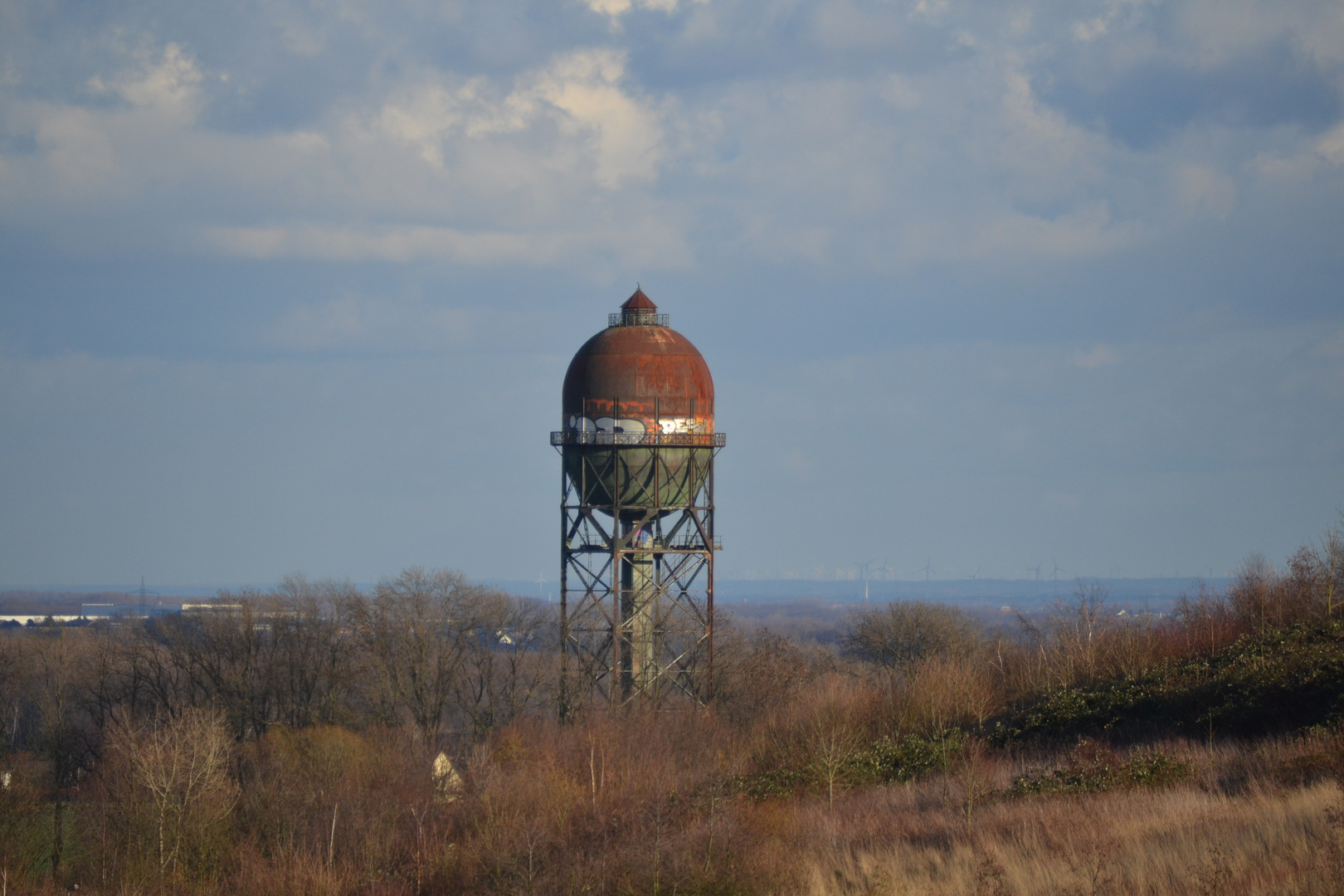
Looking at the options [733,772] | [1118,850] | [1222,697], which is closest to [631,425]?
[733,772]

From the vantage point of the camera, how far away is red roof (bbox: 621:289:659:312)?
1706 inches

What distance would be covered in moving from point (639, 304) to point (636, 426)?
5.17 m

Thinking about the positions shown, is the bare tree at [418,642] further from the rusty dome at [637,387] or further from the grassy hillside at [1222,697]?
the grassy hillside at [1222,697]

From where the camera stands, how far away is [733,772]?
97.0 ft

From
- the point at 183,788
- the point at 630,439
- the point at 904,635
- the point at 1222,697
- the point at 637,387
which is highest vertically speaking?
the point at 637,387

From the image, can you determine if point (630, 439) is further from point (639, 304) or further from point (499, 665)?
point (499, 665)

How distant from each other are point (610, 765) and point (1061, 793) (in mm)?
15165

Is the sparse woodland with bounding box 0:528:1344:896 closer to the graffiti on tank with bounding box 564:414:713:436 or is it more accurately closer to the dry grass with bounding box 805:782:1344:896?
the dry grass with bounding box 805:782:1344:896

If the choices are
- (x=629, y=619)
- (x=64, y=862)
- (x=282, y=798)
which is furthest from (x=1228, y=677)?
(x=64, y=862)

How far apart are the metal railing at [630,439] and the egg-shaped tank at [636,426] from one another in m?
0.03

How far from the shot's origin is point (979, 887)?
15.3m

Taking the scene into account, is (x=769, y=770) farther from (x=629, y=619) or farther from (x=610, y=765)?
(x=629, y=619)

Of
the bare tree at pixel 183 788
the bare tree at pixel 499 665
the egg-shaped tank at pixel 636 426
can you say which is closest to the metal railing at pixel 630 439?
the egg-shaped tank at pixel 636 426

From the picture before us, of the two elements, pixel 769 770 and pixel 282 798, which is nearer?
pixel 769 770
